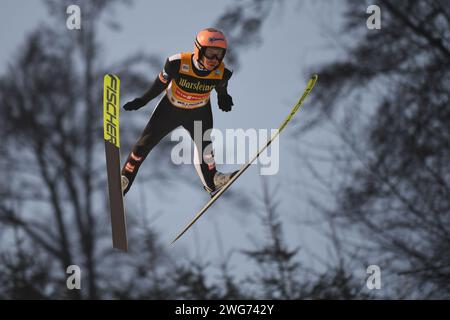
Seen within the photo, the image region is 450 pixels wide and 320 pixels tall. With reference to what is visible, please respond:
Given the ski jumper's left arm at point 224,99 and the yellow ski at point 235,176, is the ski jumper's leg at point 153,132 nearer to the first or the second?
the ski jumper's left arm at point 224,99

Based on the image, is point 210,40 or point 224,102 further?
point 224,102

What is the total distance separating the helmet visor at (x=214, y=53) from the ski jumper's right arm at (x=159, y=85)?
0.28m

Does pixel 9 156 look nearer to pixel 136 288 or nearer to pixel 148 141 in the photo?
pixel 136 288

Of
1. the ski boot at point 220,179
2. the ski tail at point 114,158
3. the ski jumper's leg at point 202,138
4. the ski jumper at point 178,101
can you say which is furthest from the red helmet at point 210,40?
the ski boot at point 220,179

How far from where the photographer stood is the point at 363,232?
36.3ft

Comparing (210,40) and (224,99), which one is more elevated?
(210,40)

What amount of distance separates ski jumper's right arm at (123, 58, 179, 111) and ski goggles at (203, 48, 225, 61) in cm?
28

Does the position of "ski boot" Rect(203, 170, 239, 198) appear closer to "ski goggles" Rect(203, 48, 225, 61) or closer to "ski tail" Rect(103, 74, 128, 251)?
"ski tail" Rect(103, 74, 128, 251)

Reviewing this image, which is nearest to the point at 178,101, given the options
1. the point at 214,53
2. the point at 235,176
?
the point at 214,53

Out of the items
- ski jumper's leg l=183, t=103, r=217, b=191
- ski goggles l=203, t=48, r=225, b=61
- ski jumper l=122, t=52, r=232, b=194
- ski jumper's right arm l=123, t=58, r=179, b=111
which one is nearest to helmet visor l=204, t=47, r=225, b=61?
ski goggles l=203, t=48, r=225, b=61

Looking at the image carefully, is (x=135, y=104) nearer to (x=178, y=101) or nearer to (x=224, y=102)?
(x=178, y=101)

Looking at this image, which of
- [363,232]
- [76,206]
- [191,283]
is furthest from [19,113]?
[363,232]

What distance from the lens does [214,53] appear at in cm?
495

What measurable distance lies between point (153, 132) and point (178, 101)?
303 millimetres
